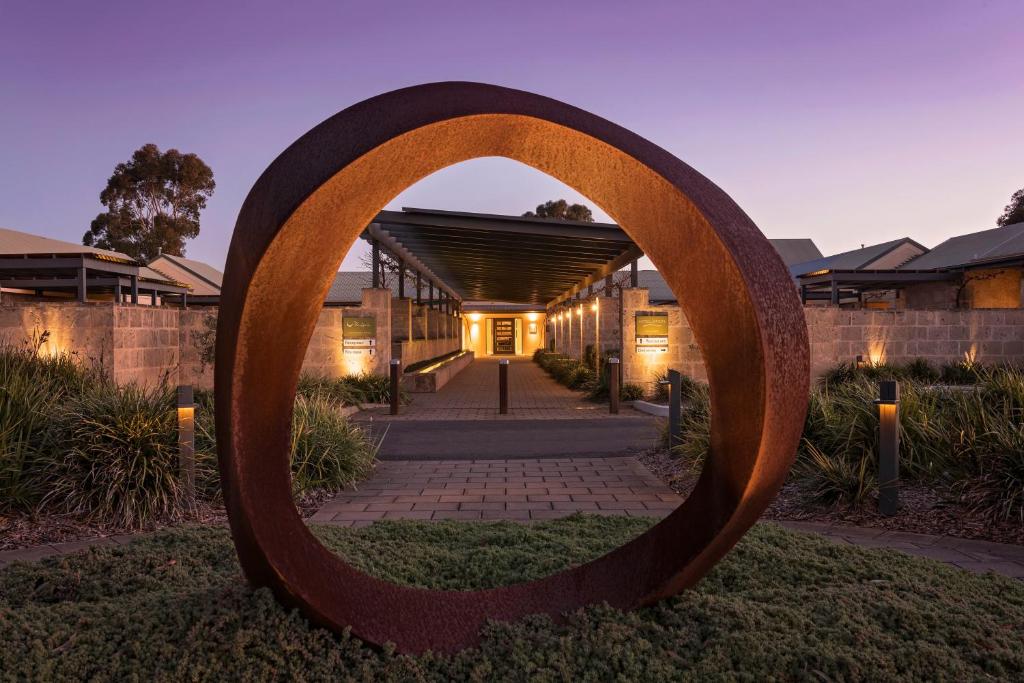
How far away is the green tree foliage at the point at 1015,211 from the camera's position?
39.2 meters

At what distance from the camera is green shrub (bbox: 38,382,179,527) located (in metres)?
4.70

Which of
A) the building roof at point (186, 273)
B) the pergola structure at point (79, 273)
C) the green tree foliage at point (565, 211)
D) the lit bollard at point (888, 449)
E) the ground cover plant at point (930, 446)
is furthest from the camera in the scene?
the green tree foliage at point (565, 211)

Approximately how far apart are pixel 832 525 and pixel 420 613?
133 inches

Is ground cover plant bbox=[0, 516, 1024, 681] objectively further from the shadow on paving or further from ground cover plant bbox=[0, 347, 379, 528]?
the shadow on paving

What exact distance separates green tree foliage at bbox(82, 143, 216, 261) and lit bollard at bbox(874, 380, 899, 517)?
150 feet

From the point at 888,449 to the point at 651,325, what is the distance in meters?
8.56

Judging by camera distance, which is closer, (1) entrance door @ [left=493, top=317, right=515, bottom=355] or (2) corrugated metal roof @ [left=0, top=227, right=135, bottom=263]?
(2) corrugated metal roof @ [left=0, top=227, right=135, bottom=263]

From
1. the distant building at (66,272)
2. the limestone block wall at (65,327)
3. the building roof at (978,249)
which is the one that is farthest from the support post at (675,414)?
the building roof at (978,249)

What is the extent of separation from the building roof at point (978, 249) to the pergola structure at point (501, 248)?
1167 centimetres

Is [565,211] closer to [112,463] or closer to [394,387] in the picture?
[394,387]

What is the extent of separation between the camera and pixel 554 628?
2684 millimetres

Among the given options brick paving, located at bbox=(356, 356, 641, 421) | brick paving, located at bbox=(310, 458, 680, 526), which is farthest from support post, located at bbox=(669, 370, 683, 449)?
brick paving, located at bbox=(356, 356, 641, 421)

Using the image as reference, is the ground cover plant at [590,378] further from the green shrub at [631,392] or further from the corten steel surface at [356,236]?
the corten steel surface at [356,236]

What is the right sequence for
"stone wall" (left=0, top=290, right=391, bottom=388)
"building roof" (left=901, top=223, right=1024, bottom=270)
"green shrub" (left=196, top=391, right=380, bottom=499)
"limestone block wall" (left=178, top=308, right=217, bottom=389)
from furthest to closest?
"building roof" (left=901, top=223, right=1024, bottom=270), "limestone block wall" (left=178, top=308, right=217, bottom=389), "stone wall" (left=0, top=290, right=391, bottom=388), "green shrub" (left=196, top=391, right=380, bottom=499)
